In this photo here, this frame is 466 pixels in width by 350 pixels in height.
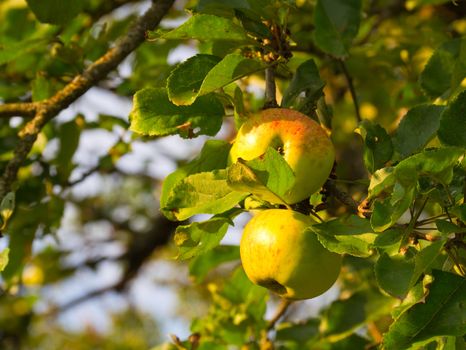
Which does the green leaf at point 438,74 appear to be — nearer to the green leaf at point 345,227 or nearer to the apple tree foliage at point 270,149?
the apple tree foliage at point 270,149

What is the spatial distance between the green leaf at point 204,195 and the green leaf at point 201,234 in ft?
0.17

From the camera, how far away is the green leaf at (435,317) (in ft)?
2.88

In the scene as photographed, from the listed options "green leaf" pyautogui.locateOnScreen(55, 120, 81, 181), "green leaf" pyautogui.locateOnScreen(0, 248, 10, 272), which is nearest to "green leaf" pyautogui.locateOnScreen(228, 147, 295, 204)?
"green leaf" pyautogui.locateOnScreen(0, 248, 10, 272)

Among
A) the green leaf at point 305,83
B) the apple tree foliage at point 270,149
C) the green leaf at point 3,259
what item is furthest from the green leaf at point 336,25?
the green leaf at point 3,259

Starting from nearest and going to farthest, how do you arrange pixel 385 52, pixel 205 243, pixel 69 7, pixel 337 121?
pixel 205 243 < pixel 69 7 < pixel 385 52 < pixel 337 121

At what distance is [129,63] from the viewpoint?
1.92 m

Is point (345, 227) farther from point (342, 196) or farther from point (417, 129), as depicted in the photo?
point (417, 129)

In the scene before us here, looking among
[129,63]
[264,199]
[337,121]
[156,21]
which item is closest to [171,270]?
[337,121]

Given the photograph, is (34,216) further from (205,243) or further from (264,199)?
(264,199)

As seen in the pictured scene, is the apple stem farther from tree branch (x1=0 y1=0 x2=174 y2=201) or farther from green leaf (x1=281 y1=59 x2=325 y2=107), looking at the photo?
tree branch (x1=0 y1=0 x2=174 y2=201)

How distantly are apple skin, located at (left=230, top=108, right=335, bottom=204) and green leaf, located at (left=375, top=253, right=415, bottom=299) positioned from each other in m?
0.14

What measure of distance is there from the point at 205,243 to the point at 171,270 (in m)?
2.78

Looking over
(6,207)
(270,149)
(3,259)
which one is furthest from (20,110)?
(270,149)

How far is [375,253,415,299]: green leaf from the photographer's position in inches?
35.0
